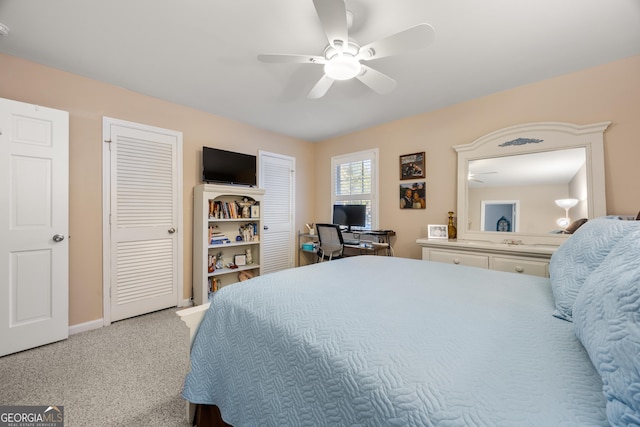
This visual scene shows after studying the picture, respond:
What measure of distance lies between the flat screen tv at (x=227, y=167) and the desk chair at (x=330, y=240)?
1.21 m

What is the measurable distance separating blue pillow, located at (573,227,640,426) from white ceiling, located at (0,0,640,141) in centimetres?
171

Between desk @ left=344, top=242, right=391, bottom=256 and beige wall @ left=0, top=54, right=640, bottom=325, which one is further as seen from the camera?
desk @ left=344, top=242, right=391, bottom=256

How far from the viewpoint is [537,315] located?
98cm

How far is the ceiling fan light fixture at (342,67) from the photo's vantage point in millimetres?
1701

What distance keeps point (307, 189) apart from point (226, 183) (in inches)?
60.8

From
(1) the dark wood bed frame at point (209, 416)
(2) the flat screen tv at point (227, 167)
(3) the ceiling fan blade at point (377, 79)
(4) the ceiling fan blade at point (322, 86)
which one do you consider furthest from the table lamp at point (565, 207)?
(2) the flat screen tv at point (227, 167)

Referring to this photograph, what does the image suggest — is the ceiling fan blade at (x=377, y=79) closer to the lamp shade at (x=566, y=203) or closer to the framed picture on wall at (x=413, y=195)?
the framed picture on wall at (x=413, y=195)

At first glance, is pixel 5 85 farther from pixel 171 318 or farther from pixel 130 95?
pixel 171 318

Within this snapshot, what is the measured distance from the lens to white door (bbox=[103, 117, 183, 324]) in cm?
260

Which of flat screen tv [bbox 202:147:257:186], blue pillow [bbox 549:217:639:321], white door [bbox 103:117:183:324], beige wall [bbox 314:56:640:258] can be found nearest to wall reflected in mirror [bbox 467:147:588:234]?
beige wall [bbox 314:56:640:258]

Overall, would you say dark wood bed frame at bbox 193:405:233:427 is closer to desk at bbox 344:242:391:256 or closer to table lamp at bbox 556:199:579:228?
desk at bbox 344:242:391:256

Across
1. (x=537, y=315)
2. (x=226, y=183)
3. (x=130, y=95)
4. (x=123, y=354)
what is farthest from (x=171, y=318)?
(x=537, y=315)

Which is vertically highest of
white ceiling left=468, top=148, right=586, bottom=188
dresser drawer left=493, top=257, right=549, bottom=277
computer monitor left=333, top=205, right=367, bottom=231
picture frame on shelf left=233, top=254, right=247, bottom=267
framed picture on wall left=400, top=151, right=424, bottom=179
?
framed picture on wall left=400, top=151, right=424, bottom=179

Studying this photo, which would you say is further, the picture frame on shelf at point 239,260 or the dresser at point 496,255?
the picture frame on shelf at point 239,260
